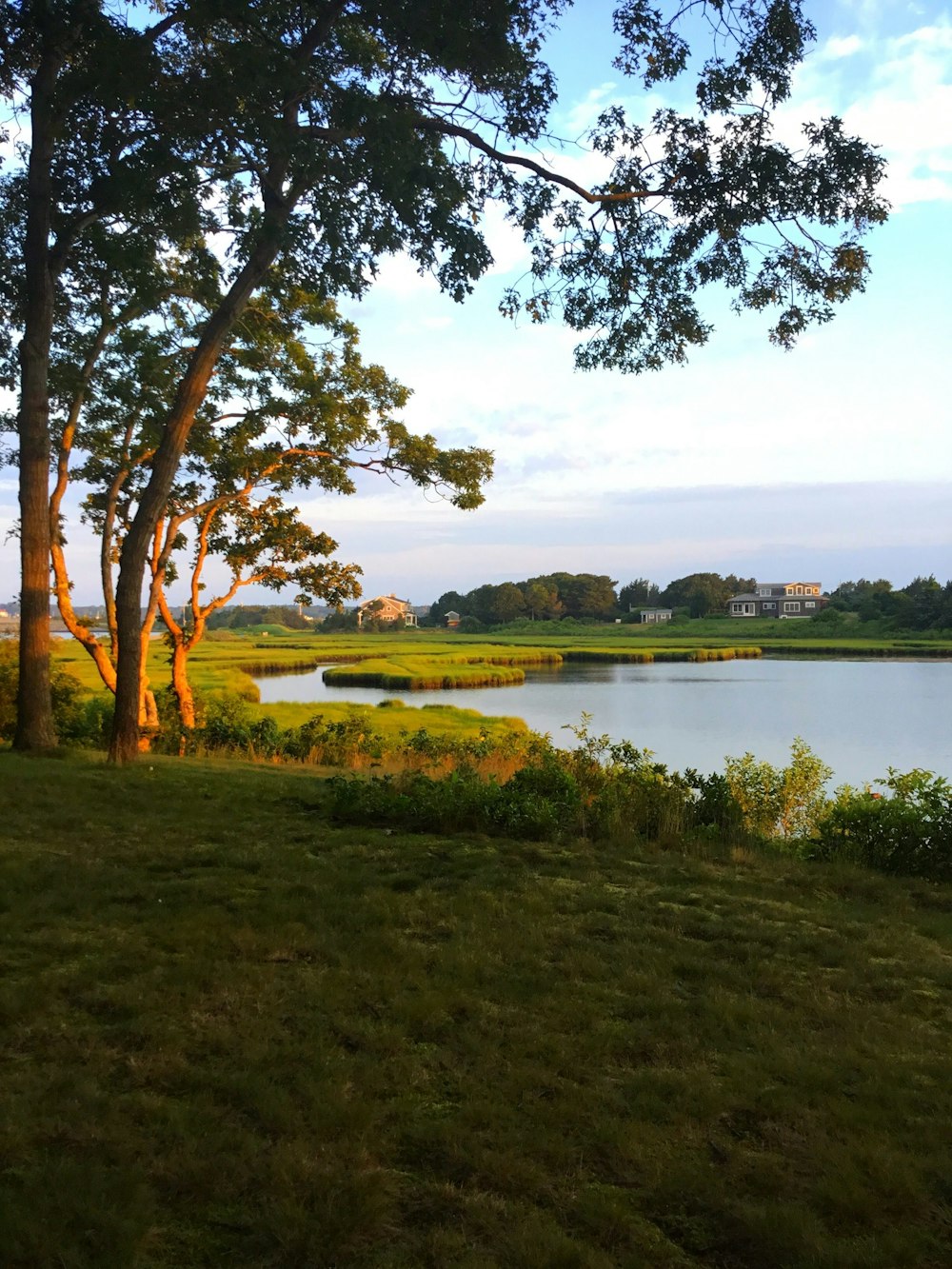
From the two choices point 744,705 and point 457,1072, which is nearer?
point 457,1072

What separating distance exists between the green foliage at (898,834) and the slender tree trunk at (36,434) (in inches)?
357

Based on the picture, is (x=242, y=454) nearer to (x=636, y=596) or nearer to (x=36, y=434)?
(x=36, y=434)

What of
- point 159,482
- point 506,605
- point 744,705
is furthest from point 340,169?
point 506,605

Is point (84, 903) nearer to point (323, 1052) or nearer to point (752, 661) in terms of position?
point (323, 1052)

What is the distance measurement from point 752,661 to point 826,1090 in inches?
2756

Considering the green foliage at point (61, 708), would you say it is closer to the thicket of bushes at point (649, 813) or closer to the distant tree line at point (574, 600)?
the thicket of bushes at point (649, 813)

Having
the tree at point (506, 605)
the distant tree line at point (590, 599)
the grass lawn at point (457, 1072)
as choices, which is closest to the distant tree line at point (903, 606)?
the distant tree line at point (590, 599)

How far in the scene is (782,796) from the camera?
10742 millimetres

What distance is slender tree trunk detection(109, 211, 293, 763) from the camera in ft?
33.9

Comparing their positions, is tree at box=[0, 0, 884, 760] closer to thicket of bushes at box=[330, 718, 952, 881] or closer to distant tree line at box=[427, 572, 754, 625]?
thicket of bushes at box=[330, 718, 952, 881]

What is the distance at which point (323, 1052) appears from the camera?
135 inches

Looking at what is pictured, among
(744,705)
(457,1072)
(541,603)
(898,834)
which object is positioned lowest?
(744,705)

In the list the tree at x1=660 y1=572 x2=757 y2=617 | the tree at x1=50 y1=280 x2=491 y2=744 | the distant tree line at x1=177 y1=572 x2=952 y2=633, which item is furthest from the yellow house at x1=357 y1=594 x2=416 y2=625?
the tree at x1=50 y1=280 x2=491 y2=744

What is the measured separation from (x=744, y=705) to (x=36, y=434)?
108 ft
